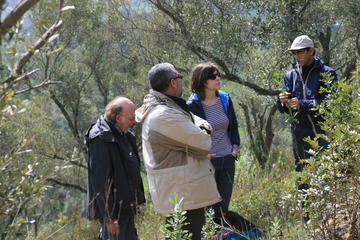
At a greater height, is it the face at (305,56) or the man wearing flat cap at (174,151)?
the face at (305,56)

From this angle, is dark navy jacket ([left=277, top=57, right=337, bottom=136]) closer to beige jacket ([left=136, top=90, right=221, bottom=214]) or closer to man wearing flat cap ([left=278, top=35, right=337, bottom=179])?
man wearing flat cap ([left=278, top=35, right=337, bottom=179])

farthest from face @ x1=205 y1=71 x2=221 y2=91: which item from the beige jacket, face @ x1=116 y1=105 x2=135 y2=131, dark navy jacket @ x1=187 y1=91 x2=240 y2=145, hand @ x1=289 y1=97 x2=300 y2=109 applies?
the beige jacket

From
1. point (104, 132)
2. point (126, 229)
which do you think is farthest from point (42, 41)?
point (126, 229)

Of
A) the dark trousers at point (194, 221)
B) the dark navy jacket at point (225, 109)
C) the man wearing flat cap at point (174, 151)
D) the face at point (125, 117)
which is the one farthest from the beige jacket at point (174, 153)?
the dark navy jacket at point (225, 109)

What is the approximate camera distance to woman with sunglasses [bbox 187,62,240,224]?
17.5ft

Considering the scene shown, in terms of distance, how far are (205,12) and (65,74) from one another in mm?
11577

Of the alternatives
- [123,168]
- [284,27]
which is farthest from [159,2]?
[123,168]

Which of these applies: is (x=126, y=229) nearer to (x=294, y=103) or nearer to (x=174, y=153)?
(x=174, y=153)

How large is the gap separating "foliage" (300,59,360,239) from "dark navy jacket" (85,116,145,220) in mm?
1513

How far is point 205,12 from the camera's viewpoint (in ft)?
30.4

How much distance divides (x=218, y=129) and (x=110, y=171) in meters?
1.45

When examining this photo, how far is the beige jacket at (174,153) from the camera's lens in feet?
13.2

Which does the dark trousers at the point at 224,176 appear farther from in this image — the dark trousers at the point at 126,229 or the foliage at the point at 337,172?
the foliage at the point at 337,172

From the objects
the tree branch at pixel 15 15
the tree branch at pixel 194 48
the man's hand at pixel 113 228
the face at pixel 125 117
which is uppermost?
the tree branch at pixel 194 48
